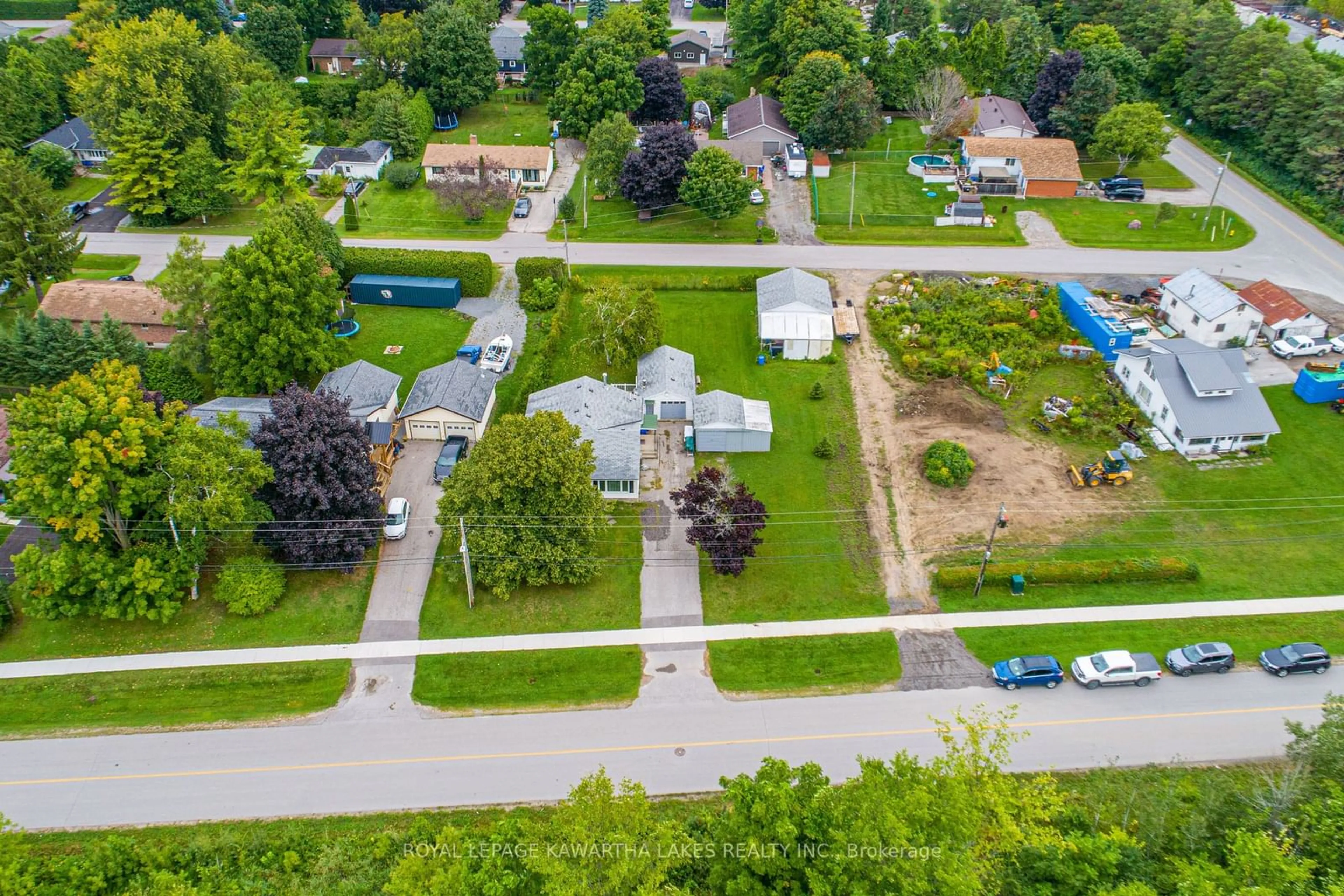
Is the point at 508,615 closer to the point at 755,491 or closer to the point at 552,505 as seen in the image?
the point at 552,505

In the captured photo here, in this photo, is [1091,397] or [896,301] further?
[896,301]

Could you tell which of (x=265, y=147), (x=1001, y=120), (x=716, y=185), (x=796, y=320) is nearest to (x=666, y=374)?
(x=796, y=320)

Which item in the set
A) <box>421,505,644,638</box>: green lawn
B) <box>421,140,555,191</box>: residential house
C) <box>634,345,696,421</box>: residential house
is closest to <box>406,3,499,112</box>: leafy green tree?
<box>421,140,555,191</box>: residential house

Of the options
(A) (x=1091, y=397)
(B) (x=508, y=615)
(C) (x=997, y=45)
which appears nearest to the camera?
(B) (x=508, y=615)

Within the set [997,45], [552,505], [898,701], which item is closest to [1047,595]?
[898,701]

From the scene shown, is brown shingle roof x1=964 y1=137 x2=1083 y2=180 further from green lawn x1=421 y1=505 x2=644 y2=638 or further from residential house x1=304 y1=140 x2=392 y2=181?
green lawn x1=421 y1=505 x2=644 y2=638

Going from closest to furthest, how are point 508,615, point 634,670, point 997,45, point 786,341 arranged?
point 634,670
point 508,615
point 786,341
point 997,45

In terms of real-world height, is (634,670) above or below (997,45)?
below
